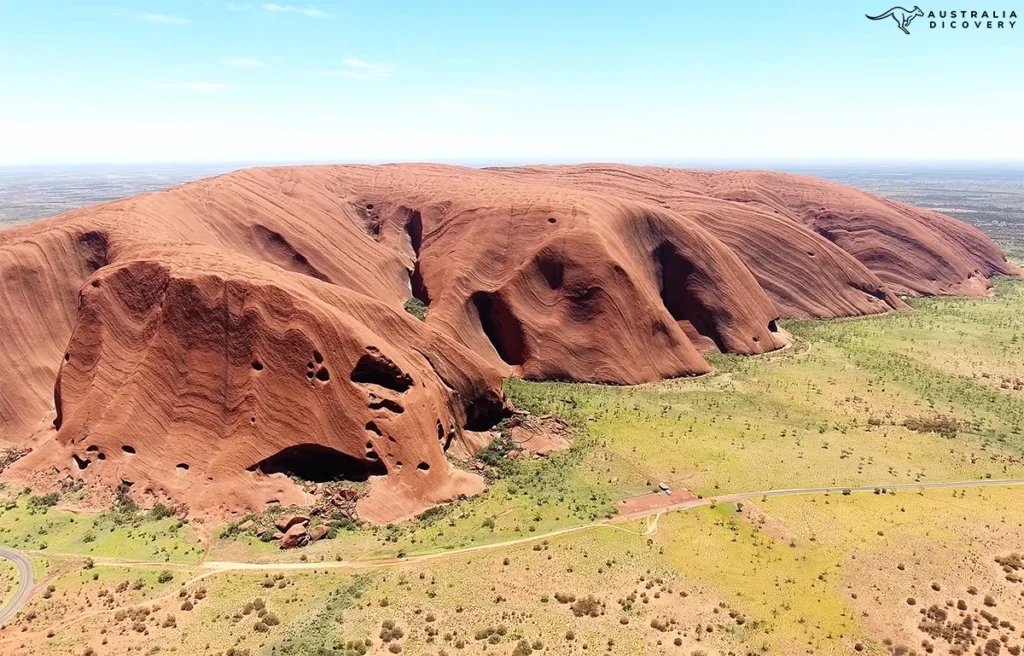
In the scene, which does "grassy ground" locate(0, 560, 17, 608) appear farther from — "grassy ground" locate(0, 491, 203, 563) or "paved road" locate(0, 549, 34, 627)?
"grassy ground" locate(0, 491, 203, 563)

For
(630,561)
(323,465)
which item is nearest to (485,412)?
(323,465)

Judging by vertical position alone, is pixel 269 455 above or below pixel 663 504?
above

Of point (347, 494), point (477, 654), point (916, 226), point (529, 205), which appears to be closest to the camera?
point (477, 654)

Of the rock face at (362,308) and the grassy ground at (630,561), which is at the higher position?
the rock face at (362,308)

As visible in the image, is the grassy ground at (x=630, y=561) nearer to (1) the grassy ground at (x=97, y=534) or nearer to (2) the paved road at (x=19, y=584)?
(1) the grassy ground at (x=97, y=534)

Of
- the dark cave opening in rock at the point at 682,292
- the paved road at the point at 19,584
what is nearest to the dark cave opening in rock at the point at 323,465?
the paved road at the point at 19,584

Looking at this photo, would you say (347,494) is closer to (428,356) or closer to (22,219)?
(428,356)

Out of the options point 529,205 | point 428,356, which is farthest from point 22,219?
point 428,356
